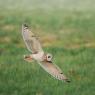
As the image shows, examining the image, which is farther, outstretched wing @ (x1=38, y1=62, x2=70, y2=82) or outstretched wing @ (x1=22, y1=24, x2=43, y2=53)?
outstretched wing @ (x1=22, y1=24, x2=43, y2=53)

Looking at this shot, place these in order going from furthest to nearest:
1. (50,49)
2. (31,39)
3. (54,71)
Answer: (50,49), (31,39), (54,71)

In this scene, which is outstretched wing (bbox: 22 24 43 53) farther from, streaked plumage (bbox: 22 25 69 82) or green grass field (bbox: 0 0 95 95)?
green grass field (bbox: 0 0 95 95)

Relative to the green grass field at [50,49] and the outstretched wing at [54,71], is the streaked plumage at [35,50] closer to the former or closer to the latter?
the outstretched wing at [54,71]

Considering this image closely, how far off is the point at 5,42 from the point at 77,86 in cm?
544

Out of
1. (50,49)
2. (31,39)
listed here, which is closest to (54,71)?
(31,39)

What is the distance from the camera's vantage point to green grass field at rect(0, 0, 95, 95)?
9.77 meters

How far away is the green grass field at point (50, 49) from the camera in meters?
9.77

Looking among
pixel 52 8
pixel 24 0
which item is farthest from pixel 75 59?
pixel 24 0

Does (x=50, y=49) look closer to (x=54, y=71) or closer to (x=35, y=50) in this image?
(x=35, y=50)

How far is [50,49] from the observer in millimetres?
13391

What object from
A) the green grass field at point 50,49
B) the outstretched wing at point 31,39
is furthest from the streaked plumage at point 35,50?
the green grass field at point 50,49

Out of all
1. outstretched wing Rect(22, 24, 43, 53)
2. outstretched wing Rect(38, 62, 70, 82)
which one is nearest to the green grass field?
outstretched wing Rect(38, 62, 70, 82)

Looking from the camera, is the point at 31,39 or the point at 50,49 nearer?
the point at 31,39

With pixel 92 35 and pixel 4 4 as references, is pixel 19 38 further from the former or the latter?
pixel 4 4
